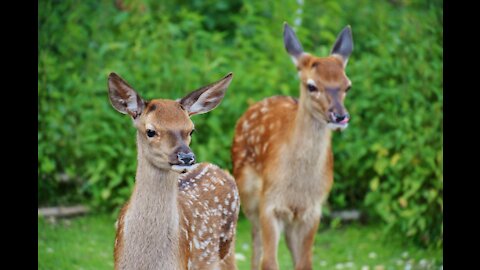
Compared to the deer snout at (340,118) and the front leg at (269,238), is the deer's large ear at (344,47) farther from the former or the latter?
the front leg at (269,238)

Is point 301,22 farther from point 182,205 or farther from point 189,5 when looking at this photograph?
point 182,205

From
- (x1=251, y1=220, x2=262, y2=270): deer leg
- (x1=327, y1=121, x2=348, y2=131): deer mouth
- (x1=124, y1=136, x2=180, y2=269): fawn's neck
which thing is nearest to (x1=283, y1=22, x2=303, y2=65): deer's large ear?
(x1=327, y1=121, x2=348, y2=131): deer mouth

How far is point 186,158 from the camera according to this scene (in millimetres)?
5633

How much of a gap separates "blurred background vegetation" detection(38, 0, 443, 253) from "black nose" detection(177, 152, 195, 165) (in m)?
3.94

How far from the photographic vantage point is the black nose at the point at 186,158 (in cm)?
563

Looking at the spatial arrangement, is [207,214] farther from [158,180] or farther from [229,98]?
[229,98]

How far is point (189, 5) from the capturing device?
487 inches

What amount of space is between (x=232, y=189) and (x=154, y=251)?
1380 mm

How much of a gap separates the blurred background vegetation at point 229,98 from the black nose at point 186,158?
12.9ft

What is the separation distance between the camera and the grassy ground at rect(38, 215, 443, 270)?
8.56m

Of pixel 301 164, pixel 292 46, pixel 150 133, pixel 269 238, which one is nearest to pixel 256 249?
pixel 269 238

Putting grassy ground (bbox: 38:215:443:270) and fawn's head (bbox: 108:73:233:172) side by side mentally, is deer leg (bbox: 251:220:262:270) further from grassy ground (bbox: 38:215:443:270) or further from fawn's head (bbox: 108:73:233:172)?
fawn's head (bbox: 108:73:233:172)

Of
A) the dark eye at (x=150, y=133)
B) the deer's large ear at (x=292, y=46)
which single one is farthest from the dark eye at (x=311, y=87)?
the dark eye at (x=150, y=133)

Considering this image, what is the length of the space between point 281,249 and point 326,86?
2561 millimetres
